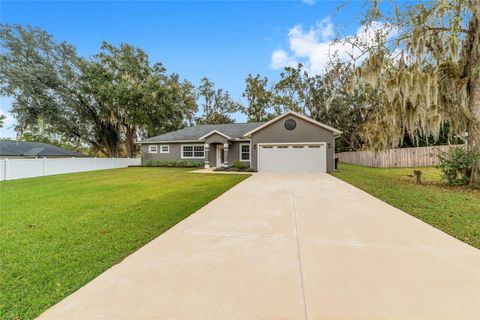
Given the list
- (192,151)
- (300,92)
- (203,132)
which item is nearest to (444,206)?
(192,151)

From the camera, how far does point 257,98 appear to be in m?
31.8

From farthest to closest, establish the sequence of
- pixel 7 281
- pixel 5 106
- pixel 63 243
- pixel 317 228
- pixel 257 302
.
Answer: pixel 5 106, pixel 317 228, pixel 63 243, pixel 7 281, pixel 257 302

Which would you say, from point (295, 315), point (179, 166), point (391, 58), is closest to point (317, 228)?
point (295, 315)

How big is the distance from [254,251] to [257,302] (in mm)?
1027

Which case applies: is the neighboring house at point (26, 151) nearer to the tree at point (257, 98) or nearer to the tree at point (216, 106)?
the tree at point (216, 106)

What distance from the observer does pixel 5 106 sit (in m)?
18.2

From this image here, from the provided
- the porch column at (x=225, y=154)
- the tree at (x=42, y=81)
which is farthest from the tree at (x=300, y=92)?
the tree at (x=42, y=81)

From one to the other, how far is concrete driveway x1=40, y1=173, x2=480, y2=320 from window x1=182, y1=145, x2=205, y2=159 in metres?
15.2

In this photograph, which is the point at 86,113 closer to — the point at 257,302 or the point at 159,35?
the point at 159,35

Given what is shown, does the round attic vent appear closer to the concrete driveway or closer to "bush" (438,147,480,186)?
"bush" (438,147,480,186)

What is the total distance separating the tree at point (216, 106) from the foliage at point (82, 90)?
791cm

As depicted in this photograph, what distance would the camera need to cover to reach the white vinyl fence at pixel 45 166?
35.9 feet

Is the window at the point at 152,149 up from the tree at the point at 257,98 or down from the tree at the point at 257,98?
down

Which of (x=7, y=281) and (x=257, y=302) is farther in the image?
(x=7, y=281)
